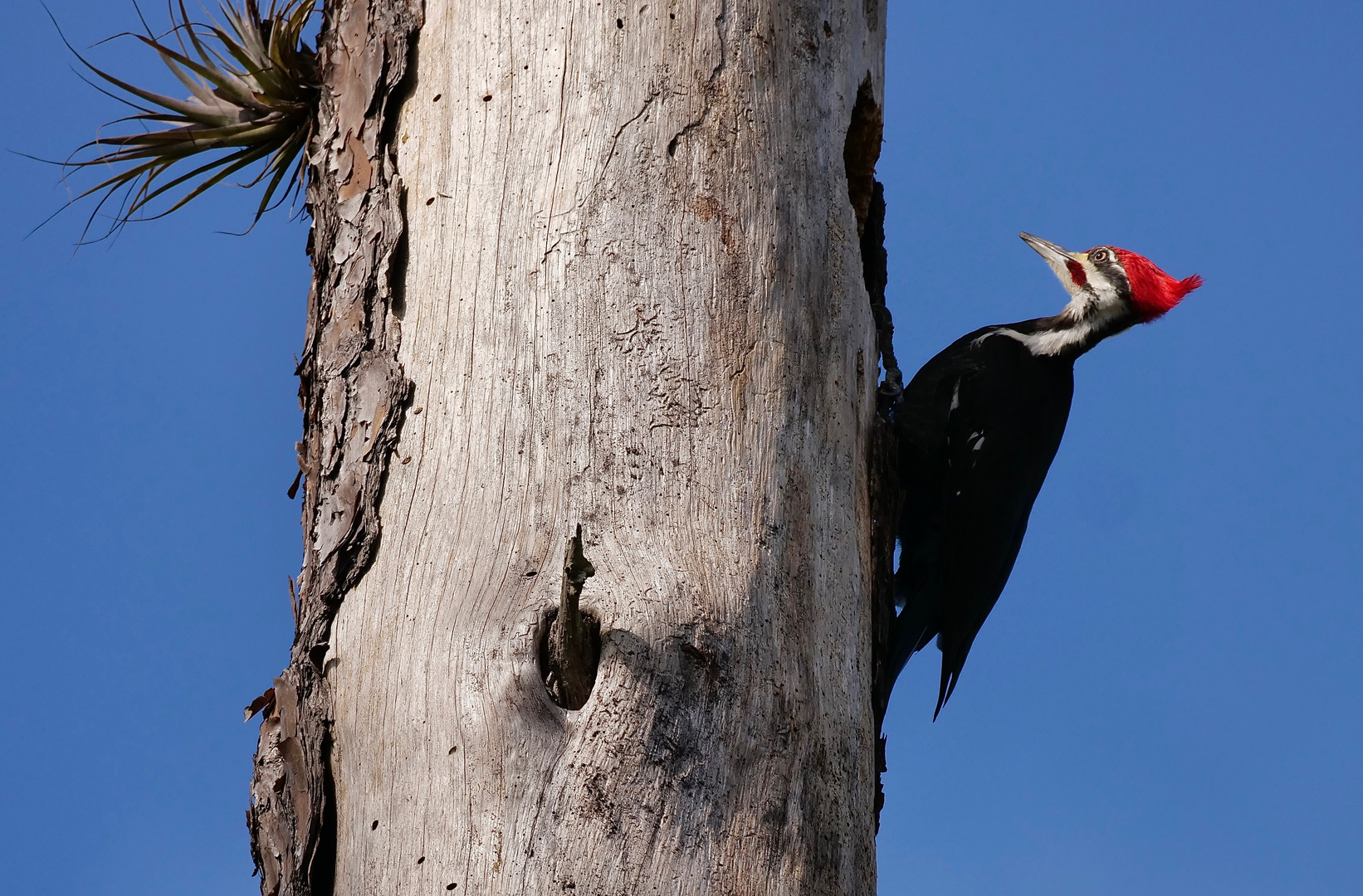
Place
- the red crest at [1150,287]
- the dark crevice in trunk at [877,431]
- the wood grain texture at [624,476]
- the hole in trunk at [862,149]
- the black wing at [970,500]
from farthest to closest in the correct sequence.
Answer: the red crest at [1150,287]
the black wing at [970,500]
the hole in trunk at [862,149]
the dark crevice in trunk at [877,431]
the wood grain texture at [624,476]

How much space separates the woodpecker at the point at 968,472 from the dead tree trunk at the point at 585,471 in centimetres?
147

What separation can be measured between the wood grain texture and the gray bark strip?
39 mm

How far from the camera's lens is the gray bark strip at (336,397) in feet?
5.73

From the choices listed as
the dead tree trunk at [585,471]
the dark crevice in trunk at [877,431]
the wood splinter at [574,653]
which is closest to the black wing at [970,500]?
the dark crevice in trunk at [877,431]

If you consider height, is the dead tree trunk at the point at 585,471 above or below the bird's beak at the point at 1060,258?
below

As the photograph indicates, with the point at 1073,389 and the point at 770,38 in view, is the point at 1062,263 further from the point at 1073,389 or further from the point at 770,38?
the point at 770,38

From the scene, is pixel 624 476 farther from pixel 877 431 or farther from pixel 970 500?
pixel 970 500

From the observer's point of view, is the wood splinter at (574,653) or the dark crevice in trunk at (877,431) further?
the dark crevice in trunk at (877,431)

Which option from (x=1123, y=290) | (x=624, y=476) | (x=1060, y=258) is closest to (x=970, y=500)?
(x=1123, y=290)

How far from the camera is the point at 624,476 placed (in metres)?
1.70

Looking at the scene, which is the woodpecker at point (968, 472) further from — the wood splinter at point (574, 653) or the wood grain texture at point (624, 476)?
the wood splinter at point (574, 653)

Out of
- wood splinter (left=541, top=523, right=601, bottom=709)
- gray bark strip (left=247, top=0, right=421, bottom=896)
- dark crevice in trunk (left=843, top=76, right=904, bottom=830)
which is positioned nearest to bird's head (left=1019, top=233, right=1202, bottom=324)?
dark crevice in trunk (left=843, top=76, right=904, bottom=830)

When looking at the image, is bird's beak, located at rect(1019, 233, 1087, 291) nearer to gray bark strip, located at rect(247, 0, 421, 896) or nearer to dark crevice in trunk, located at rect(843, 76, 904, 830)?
dark crevice in trunk, located at rect(843, 76, 904, 830)

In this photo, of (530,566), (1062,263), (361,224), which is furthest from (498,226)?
(1062,263)
